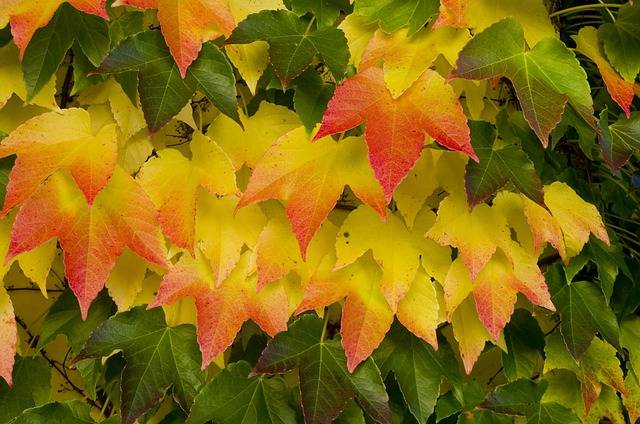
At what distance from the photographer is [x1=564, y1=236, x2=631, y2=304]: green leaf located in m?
0.92

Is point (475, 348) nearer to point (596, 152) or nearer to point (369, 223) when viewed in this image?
point (369, 223)

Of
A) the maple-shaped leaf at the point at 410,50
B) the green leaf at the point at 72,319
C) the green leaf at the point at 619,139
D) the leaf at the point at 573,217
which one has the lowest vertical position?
the green leaf at the point at 72,319

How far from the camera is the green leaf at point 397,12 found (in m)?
0.78

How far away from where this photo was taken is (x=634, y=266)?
1037mm

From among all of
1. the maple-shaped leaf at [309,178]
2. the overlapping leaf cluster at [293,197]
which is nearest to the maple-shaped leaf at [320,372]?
the overlapping leaf cluster at [293,197]

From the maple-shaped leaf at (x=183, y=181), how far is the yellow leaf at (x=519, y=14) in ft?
1.06

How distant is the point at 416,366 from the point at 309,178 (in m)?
0.28

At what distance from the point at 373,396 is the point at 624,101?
0.45 meters

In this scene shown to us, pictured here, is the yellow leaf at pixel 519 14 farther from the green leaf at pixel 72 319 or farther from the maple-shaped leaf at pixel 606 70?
the green leaf at pixel 72 319

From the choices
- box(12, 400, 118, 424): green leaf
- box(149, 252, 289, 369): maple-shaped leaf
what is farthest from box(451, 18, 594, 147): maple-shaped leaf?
box(12, 400, 118, 424): green leaf

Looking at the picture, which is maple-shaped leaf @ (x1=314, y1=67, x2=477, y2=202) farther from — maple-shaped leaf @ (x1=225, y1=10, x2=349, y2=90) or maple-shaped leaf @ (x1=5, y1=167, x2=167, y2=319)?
maple-shaped leaf @ (x1=5, y1=167, x2=167, y2=319)

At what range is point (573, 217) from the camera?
892 mm

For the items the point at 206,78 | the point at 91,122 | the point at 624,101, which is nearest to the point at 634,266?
the point at 624,101

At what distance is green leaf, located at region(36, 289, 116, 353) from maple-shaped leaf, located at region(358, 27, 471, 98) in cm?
44
